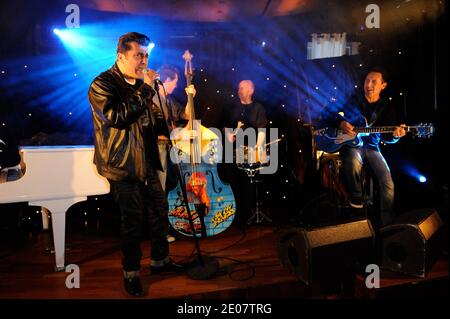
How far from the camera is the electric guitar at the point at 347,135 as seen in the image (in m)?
3.40

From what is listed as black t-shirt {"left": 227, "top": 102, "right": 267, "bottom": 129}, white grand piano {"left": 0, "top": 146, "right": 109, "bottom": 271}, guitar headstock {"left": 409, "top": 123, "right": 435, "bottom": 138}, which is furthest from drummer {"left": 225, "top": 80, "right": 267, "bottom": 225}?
white grand piano {"left": 0, "top": 146, "right": 109, "bottom": 271}

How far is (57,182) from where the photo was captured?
274 cm

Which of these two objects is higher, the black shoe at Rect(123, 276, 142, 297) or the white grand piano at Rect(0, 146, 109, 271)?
the white grand piano at Rect(0, 146, 109, 271)

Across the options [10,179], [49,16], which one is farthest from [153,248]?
[49,16]

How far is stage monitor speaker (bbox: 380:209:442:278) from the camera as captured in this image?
2523mm

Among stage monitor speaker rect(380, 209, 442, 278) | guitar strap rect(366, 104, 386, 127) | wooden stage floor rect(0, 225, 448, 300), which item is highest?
guitar strap rect(366, 104, 386, 127)

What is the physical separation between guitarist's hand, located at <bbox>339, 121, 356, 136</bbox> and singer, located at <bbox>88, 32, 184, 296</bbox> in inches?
91.6

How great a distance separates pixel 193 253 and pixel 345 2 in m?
3.79

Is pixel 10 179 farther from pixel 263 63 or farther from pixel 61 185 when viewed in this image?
pixel 263 63

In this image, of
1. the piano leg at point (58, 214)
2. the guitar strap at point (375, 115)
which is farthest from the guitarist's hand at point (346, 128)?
the piano leg at point (58, 214)

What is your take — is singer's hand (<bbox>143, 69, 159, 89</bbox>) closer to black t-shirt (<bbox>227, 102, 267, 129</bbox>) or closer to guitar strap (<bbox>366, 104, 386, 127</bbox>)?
black t-shirt (<bbox>227, 102, 267, 129</bbox>)

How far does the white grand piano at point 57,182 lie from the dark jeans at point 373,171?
8.59 feet

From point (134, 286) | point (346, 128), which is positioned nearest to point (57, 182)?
point (134, 286)

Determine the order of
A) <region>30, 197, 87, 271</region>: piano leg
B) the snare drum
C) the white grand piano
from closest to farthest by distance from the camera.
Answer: the white grand piano → <region>30, 197, 87, 271</region>: piano leg → the snare drum
